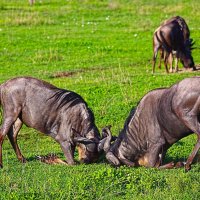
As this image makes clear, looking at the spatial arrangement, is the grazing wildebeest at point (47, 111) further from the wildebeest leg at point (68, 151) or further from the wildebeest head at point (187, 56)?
the wildebeest head at point (187, 56)

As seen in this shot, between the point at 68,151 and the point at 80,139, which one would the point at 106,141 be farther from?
Result: the point at 68,151

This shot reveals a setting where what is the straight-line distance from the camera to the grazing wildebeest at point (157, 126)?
11750mm

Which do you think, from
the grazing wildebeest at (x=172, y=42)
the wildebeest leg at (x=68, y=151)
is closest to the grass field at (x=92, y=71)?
the wildebeest leg at (x=68, y=151)

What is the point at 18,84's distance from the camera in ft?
44.6

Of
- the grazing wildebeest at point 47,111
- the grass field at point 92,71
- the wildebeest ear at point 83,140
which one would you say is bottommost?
the grass field at point 92,71

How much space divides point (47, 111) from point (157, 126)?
2084mm

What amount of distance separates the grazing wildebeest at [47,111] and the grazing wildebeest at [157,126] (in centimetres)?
60

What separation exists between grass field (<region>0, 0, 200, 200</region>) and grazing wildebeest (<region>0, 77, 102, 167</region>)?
0.63m

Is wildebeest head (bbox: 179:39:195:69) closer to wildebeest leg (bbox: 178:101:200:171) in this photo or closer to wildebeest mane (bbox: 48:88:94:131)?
wildebeest mane (bbox: 48:88:94:131)

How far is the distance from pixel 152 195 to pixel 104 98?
8.47 meters

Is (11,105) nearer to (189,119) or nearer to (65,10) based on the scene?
(189,119)

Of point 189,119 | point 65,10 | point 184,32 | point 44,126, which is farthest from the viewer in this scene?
point 65,10

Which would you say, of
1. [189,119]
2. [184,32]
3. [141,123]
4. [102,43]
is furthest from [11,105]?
[102,43]

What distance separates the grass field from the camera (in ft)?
35.3
